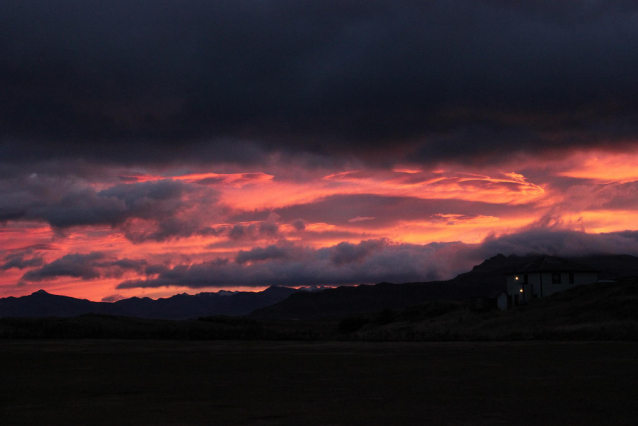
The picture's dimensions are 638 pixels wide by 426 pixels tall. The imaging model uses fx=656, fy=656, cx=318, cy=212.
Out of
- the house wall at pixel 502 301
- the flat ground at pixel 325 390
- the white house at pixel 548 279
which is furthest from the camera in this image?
the house wall at pixel 502 301

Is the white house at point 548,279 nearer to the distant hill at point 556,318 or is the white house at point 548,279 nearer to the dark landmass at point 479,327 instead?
the dark landmass at point 479,327

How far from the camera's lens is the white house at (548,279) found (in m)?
90.2

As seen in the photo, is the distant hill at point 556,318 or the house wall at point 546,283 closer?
the distant hill at point 556,318

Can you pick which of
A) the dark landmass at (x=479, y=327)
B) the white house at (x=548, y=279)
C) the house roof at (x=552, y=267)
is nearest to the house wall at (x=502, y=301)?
the white house at (x=548, y=279)

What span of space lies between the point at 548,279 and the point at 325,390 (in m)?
81.4

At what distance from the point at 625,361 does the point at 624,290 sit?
53.1m

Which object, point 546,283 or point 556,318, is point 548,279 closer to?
point 546,283

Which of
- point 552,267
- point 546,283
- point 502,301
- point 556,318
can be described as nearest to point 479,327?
point 556,318

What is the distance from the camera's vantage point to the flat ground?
11.7 meters

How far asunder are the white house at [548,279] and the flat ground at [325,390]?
6649 centimetres

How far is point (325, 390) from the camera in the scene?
50.8 feet

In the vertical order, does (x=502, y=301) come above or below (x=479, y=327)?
above

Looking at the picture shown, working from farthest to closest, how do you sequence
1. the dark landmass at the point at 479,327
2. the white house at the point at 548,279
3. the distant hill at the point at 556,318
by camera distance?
the white house at the point at 548,279
the distant hill at the point at 556,318
the dark landmass at the point at 479,327

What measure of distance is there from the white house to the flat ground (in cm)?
6649
